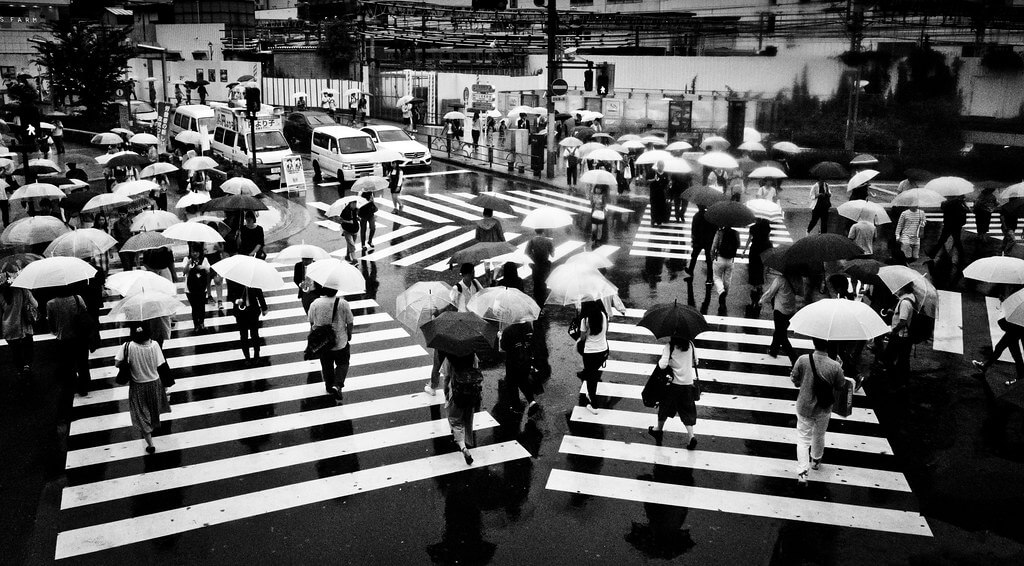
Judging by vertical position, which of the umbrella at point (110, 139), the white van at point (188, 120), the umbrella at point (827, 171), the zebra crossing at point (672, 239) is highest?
the white van at point (188, 120)

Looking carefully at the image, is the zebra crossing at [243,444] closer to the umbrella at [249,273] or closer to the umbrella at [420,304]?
the umbrella at [420,304]

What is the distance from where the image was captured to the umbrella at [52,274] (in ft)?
33.1

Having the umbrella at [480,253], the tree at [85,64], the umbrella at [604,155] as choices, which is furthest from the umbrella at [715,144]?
the tree at [85,64]

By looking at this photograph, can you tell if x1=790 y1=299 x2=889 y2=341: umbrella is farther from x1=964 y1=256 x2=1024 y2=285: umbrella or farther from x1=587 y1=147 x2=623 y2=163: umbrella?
x1=587 y1=147 x2=623 y2=163: umbrella

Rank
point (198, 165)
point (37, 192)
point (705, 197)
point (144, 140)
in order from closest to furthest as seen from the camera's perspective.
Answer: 1. point (705, 197)
2. point (37, 192)
3. point (198, 165)
4. point (144, 140)

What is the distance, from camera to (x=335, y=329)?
10.2 metres

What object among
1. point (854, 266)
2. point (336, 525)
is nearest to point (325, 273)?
point (336, 525)

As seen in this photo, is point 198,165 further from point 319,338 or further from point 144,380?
point 144,380

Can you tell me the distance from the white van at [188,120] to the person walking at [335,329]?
920 inches

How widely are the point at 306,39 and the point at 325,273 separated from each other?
5196 cm

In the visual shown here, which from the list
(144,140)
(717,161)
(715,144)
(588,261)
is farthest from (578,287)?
(144,140)

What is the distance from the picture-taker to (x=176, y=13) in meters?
68.4

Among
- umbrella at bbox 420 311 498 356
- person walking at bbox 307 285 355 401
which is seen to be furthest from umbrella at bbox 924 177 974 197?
person walking at bbox 307 285 355 401

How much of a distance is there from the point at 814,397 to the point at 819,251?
384 cm
